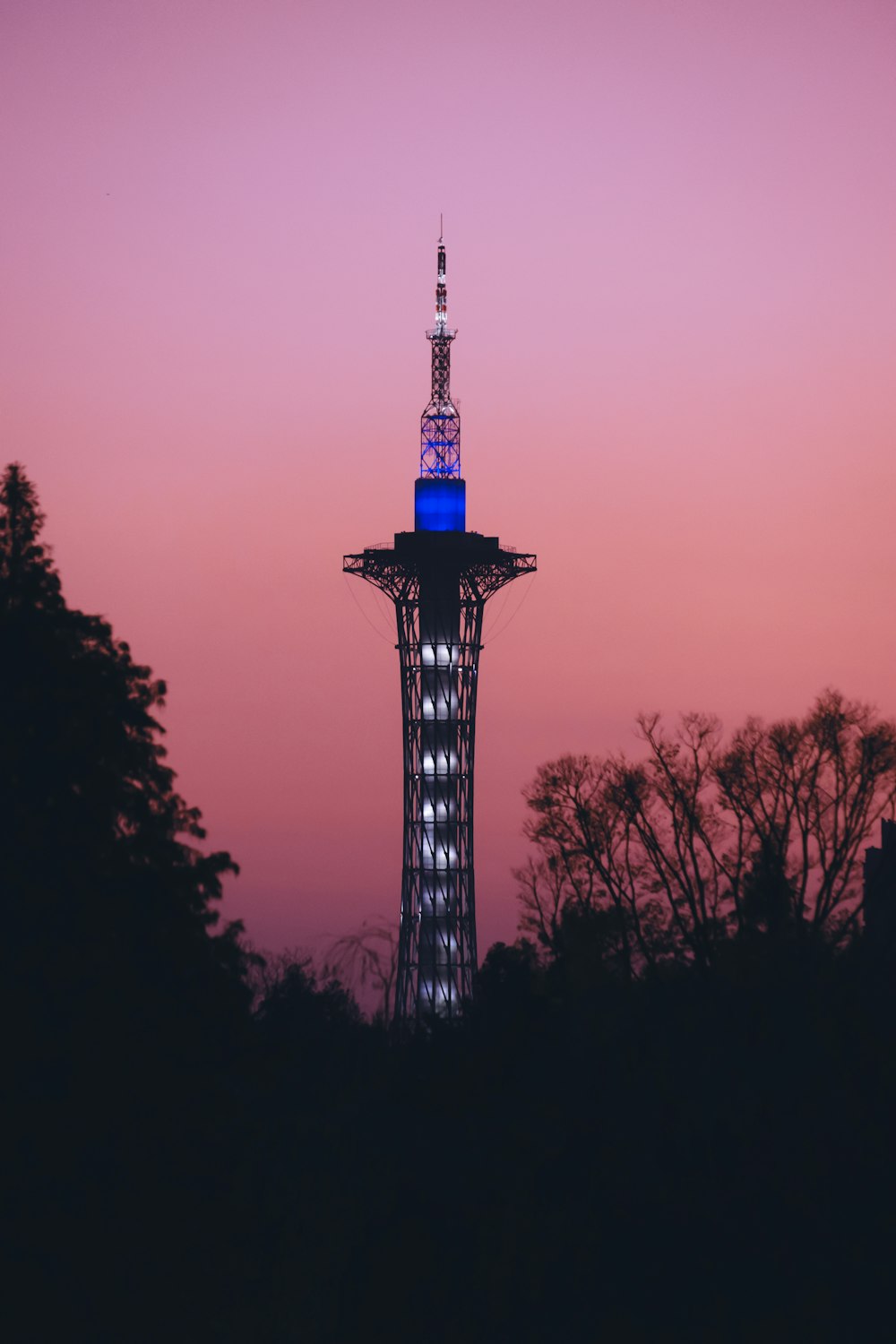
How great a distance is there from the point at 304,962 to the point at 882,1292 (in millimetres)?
36415

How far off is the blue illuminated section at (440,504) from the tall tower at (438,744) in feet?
9.45

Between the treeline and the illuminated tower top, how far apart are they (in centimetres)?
9138

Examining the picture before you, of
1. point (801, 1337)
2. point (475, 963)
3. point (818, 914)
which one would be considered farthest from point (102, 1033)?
point (475, 963)

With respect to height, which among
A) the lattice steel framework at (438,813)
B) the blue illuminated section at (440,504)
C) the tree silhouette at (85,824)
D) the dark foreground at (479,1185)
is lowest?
the dark foreground at (479,1185)

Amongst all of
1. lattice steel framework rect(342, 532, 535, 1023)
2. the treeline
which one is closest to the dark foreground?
the treeline

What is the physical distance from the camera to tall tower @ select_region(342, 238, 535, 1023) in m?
135

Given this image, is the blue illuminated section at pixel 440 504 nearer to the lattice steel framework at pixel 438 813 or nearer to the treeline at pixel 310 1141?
the lattice steel framework at pixel 438 813

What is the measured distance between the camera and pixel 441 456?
146 metres

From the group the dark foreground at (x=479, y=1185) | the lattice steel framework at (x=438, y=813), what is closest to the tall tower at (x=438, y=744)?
the lattice steel framework at (x=438, y=813)

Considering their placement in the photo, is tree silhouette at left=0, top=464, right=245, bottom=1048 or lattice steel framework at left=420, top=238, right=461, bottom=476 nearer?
tree silhouette at left=0, top=464, right=245, bottom=1048

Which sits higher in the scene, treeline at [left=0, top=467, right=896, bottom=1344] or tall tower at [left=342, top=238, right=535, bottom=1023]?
tall tower at [left=342, top=238, right=535, bottom=1023]

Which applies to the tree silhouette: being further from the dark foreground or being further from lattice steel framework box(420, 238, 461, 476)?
lattice steel framework box(420, 238, 461, 476)

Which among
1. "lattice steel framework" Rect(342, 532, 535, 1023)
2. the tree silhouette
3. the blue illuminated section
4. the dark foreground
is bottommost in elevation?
the dark foreground

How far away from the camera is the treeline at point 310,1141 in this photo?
119 feet
